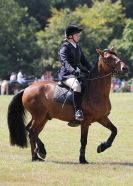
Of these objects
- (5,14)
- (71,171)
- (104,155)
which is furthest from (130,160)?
(5,14)

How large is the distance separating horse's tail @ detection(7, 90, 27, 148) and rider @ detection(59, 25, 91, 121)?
4.15ft

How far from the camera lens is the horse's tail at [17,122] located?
13906 mm

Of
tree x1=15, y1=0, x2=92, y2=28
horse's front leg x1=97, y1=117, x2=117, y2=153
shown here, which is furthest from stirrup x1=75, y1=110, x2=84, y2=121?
tree x1=15, y1=0, x2=92, y2=28

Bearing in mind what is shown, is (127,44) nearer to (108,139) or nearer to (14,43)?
(14,43)

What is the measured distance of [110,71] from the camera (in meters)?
13.2

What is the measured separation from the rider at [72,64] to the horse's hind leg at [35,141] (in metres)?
1.01

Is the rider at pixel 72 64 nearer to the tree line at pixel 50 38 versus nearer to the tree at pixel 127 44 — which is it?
the tree line at pixel 50 38

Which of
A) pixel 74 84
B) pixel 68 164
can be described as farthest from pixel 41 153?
pixel 74 84

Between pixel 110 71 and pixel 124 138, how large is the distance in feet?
16.2

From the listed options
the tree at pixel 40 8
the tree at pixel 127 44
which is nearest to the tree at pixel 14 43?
the tree at pixel 127 44

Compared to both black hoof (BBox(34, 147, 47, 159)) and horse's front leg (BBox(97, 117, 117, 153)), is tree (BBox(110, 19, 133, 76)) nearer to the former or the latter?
horse's front leg (BBox(97, 117, 117, 153))

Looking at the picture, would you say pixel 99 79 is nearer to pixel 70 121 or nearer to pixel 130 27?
pixel 70 121

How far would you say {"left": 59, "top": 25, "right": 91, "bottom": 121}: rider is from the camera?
516 inches

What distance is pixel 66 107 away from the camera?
13.4m
